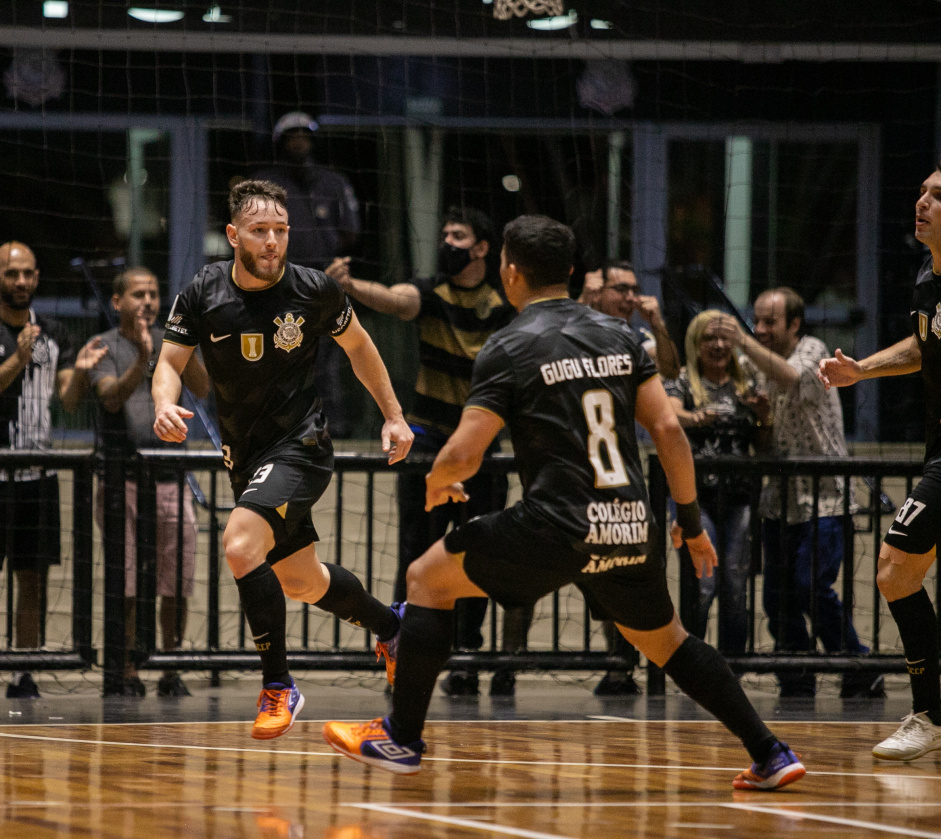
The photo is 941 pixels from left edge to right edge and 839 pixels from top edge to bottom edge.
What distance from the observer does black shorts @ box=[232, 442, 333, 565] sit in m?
5.00

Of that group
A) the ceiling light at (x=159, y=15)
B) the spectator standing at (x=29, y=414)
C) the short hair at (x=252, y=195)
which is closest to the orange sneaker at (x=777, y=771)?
the short hair at (x=252, y=195)

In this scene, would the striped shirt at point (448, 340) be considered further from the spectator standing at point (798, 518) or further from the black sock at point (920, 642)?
the black sock at point (920, 642)

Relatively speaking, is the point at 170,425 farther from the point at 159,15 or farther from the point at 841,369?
the point at 159,15

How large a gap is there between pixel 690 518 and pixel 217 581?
3.62 meters

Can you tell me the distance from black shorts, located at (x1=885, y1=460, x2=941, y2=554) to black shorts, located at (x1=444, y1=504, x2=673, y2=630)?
127cm

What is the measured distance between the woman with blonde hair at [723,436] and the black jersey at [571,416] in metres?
3.28

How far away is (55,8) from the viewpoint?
9.57 m

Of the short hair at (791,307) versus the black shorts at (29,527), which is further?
the short hair at (791,307)

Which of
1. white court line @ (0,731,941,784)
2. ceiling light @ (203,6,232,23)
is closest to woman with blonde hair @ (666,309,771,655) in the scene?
white court line @ (0,731,941,784)

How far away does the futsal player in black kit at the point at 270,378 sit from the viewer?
5.05m

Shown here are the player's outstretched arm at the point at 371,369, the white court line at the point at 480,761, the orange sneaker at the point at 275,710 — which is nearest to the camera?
the white court line at the point at 480,761

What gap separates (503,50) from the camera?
10.2m

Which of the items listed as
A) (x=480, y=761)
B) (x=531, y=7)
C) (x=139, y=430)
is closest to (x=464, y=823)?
(x=480, y=761)

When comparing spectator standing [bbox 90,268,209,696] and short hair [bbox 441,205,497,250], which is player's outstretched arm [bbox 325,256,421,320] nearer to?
short hair [bbox 441,205,497,250]
